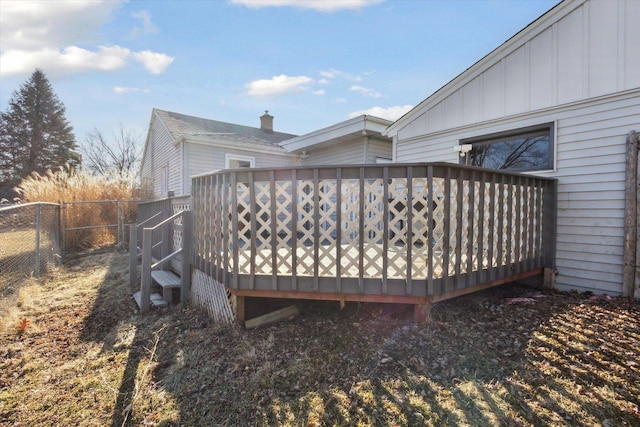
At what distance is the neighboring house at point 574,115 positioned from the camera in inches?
155

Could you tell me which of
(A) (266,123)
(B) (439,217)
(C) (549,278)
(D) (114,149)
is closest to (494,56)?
(C) (549,278)

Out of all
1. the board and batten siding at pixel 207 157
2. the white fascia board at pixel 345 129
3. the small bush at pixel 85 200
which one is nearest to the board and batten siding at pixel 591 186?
the white fascia board at pixel 345 129

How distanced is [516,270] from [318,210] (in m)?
2.75

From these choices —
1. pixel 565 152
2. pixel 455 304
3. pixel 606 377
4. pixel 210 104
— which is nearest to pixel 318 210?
pixel 455 304

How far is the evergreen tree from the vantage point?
22688 mm

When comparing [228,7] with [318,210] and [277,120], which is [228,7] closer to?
[318,210]

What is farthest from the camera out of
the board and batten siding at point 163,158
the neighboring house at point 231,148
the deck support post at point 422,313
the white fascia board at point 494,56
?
the board and batten siding at point 163,158

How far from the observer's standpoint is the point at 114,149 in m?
23.1

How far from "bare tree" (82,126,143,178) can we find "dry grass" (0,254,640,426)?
22723 millimetres

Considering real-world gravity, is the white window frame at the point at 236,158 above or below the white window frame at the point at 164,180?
above

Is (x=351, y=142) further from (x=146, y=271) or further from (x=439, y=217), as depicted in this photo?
(x=146, y=271)

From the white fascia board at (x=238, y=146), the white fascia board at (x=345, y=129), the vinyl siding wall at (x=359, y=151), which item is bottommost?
the vinyl siding wall at (x=359, y=151)

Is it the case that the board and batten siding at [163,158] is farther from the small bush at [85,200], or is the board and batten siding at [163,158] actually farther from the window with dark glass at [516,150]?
the window with dark glass at [516,150]

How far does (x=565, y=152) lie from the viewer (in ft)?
14.4
